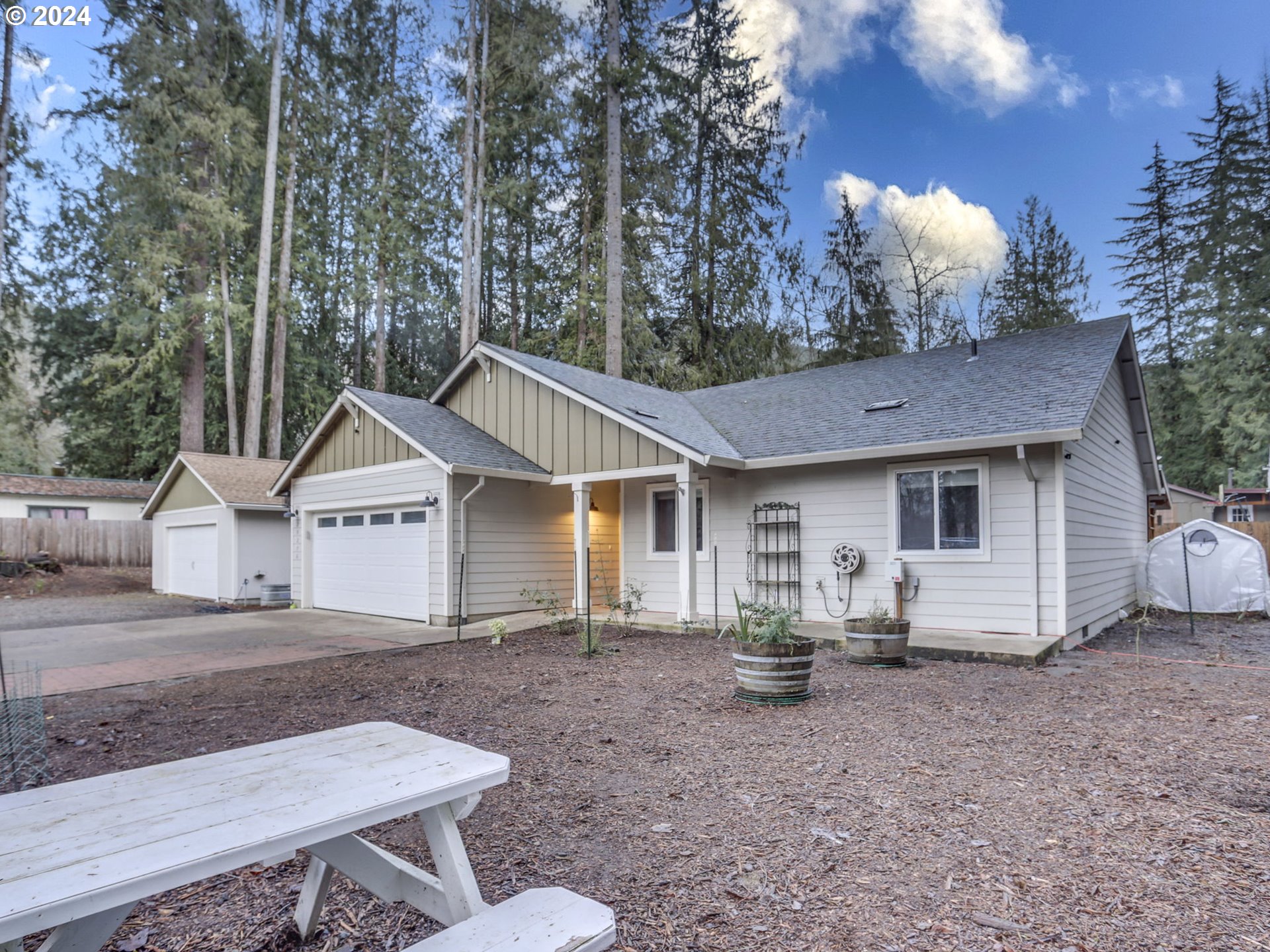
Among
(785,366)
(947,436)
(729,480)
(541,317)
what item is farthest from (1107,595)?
(541,317)

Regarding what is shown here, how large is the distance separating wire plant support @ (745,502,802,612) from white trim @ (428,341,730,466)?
3.92 feet

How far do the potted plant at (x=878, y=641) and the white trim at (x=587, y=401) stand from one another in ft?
9.51

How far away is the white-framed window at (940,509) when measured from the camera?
8156 millimetres

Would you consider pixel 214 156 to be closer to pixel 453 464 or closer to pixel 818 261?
pixel 453 464

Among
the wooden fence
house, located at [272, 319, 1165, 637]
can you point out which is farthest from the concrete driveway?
the wooden fence

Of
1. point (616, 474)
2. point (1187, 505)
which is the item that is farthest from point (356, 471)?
point (1187, 505)

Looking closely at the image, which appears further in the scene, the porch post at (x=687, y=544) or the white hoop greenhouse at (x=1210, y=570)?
the white hoop greenhouse at (x=1210, y=570)

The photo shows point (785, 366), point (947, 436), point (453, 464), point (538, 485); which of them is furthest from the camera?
point (785, 366)

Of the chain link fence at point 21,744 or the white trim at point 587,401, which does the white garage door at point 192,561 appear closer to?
the white trim at point 587,401

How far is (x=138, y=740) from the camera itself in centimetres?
470

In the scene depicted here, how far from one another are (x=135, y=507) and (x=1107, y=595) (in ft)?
89.9

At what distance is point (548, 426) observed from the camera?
36.3 ft

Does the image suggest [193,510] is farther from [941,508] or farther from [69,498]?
[941,508]

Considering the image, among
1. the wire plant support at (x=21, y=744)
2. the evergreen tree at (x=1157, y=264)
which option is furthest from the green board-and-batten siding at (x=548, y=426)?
the evergreen tree at (x=1157, y=264)
